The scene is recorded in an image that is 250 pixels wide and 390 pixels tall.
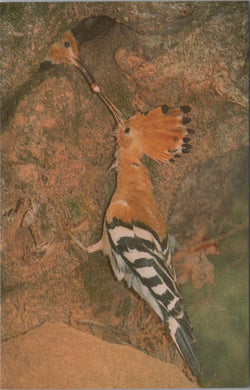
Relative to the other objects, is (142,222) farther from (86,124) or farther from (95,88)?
(95,88)

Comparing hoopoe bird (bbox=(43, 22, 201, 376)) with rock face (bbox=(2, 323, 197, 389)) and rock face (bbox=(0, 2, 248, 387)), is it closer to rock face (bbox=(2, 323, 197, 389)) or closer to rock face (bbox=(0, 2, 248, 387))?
rock face (bbox=(0, 2, 248, 387))

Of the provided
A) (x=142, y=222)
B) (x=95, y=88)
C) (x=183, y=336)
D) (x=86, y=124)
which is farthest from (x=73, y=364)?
(x=95, y=88)

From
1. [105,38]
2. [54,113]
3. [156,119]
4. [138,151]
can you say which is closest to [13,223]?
[54,113]

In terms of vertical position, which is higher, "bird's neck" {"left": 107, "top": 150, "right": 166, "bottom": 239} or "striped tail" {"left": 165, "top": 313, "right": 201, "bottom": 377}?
"bird's neck" {"left": 107, "top": 150, "right": 166, "bottom": 239}

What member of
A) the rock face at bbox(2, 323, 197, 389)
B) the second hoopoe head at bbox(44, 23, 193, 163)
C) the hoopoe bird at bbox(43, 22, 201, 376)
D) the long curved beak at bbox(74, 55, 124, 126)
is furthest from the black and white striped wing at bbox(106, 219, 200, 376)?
the long curved beak at bbox(74, 55, 124, 126)

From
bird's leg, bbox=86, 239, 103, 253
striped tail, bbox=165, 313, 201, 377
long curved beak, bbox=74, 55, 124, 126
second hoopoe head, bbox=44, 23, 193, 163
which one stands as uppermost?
long curved beak, bbox=74, 55, 124, 126
